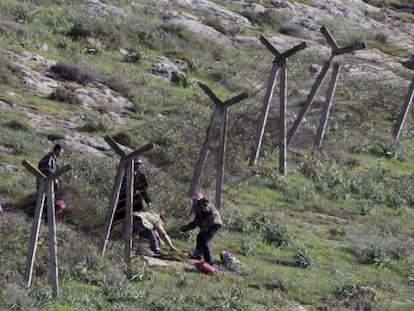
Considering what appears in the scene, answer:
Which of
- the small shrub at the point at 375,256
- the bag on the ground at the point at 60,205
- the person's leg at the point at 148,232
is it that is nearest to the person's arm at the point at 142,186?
the person's leg at the point at 148,232

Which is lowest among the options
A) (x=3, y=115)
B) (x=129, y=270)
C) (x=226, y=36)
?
(x=226, y=36)

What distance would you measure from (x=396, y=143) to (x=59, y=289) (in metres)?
15.6

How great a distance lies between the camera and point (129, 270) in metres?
19.5

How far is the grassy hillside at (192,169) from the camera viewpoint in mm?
19453

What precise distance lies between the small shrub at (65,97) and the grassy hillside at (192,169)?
31mm

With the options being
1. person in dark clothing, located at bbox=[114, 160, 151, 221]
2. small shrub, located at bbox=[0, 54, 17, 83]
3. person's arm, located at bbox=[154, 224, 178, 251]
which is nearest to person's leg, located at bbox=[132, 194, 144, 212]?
person in dark clothing, located at bbox=[114, 160, 151, 221]

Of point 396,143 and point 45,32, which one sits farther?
point 45,32

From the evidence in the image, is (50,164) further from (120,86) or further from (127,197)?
(120,86)

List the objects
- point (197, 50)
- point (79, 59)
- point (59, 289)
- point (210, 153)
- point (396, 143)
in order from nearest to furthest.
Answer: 1. point (59, 289)
2. point (210, 153)
3. point (396, 143)
4. point (79, 59)
5. point (197, 50)

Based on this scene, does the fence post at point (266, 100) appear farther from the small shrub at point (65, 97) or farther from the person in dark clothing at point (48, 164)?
the person in dark clothing at point (48, 164)

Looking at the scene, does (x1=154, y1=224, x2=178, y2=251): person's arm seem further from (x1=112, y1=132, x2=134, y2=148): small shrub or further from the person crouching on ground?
(x1=112, y1=132, x2=134, y2=148): small shrub

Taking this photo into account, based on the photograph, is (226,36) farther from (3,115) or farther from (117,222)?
(117,222)

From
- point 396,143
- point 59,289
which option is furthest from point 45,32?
point 59,289

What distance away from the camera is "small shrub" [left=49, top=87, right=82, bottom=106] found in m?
30.6
